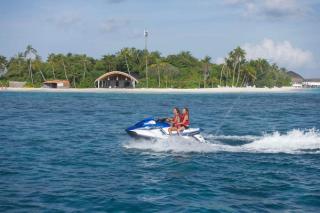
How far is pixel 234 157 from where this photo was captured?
670 inches

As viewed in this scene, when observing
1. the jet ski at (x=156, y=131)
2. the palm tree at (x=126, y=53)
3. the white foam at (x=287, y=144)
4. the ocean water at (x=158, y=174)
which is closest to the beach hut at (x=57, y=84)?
the palm tree at (x=126, y=53)

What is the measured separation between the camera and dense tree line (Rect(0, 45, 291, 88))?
366ft

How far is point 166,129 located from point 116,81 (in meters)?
Result: 89.7

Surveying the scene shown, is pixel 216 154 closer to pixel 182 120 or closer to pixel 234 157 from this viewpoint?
pixel 234 157

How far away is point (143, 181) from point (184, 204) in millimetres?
2522

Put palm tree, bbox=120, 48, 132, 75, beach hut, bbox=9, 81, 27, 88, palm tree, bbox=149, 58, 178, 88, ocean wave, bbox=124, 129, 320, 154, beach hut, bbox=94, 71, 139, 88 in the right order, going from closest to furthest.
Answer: ocean wave, bbox=124, 129, 320, 154 → beach hut, bbox=94, 71, 139, 88 → palm tree, bbox=149, 58, 178, 88 → palm tree, bbox=120, 48, 132, 75 → beach hut, bbox=9, 81, 27, 88

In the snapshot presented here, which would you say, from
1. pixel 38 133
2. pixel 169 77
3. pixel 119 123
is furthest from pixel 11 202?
pixel 169 77

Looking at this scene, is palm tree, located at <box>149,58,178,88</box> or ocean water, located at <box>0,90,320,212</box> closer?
ocean water, located at <box>0,90,320,212</box>

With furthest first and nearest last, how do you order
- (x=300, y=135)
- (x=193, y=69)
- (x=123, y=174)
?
(x=193, y=69) < (x=300, y=135) < (x=123, y=174)

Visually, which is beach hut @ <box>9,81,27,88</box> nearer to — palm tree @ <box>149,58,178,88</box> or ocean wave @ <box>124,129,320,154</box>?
palm tree @ <box>149,58,178,88</box>

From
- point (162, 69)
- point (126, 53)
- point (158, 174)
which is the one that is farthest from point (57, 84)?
point (158, 174)

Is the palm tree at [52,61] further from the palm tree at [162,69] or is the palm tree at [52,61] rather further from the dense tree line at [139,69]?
the palm tree at [162,69]

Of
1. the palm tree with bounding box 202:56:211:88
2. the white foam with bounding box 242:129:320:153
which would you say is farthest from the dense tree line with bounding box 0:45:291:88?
the white foam with bounding box 242:129:320:153

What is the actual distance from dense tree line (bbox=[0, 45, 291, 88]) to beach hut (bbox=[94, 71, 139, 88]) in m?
1.91
